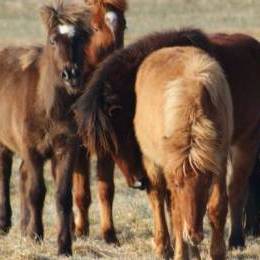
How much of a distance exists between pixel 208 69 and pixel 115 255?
2286 millimetres

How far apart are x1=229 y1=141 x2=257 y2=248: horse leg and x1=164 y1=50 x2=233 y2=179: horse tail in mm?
2214

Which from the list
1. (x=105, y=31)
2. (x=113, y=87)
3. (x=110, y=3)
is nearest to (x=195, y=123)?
(x=113, y=87)

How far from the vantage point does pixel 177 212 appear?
288 inches

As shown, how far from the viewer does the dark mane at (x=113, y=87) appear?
792 cm

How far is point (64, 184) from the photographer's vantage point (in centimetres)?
890

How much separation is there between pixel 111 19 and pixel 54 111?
173cm

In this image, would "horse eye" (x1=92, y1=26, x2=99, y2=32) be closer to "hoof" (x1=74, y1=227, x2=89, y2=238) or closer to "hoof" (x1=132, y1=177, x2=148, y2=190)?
"hoof" (x1=132, y1=177, x2=148, y2=190)

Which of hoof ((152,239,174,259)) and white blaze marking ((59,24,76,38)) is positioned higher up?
white blaze marking ((59,24,76,38))

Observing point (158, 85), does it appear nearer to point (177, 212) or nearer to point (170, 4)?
point (177, 212)

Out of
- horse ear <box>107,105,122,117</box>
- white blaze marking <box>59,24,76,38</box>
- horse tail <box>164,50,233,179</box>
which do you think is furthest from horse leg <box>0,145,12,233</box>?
horse tail <box>164,50,233,179</box>

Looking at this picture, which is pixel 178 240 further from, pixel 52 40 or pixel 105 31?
pixel 105 31

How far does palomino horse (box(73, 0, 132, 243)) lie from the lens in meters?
9.68

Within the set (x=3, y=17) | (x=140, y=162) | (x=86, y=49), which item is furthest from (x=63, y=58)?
(x=3, y=17)

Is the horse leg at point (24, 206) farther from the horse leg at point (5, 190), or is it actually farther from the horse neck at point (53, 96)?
the horse neck at point (53, 96)
